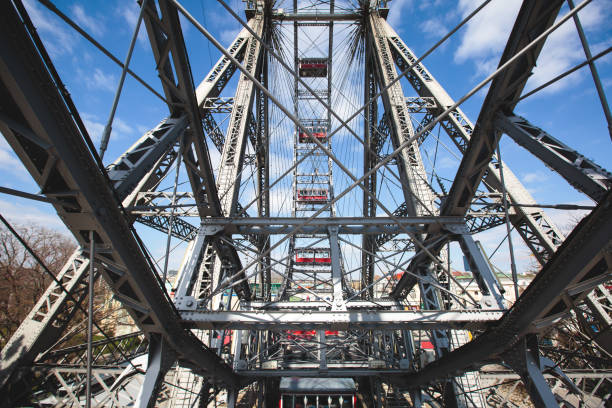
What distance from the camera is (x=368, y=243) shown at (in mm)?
14789

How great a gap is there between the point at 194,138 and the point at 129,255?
8.05ft

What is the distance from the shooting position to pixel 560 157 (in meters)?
3.59

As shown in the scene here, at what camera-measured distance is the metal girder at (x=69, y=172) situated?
84.7 inches

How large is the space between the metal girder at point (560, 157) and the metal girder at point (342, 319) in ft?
8.24

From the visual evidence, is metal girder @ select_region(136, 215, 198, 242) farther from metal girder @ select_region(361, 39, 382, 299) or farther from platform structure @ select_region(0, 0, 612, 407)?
metal girder @ select_region(361, 39, 382, 299)

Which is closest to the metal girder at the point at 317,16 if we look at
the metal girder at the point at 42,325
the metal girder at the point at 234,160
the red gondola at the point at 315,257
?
the metal girder at the point at 234,160

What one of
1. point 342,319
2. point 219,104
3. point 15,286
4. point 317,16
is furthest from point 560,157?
point 15,286

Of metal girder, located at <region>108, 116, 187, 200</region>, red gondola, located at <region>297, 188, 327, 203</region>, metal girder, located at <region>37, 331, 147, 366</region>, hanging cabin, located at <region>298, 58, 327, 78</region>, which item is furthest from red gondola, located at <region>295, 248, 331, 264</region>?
metal girder, located at <region>108, 116, 187, 200</region>

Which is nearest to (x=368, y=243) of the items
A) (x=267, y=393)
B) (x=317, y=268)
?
(x=317, y=268)

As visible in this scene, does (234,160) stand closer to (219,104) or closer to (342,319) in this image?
(219,104)

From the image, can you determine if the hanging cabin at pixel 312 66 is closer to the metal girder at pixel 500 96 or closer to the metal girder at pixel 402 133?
the metal girder at pixel 402 133

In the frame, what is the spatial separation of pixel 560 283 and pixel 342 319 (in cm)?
310

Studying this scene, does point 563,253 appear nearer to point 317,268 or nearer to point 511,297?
point 317,268

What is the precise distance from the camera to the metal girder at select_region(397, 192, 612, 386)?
9.91 ft
